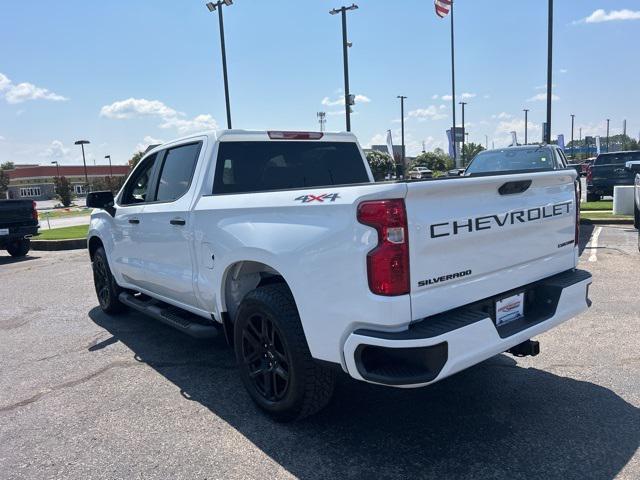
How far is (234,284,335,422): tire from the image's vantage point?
3135 millimetres

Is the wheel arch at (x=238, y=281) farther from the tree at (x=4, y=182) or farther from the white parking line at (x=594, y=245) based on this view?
the tree at (x=4, y=182)

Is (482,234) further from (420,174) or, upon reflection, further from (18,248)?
(18,248)

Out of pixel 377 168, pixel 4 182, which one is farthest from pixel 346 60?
pixel 4 182

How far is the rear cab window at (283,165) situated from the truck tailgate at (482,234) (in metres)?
1.83

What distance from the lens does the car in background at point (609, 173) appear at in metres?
16.7

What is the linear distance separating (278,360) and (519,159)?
917 cm

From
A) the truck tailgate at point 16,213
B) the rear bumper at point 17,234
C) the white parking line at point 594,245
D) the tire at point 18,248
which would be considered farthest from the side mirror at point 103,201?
the tire at point 18,248

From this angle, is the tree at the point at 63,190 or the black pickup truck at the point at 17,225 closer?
the black pickup truck at the point at 17,225

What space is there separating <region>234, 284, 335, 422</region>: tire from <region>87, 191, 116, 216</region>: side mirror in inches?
111

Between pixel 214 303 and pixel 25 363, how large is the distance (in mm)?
2348

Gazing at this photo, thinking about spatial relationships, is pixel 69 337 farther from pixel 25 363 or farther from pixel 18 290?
pixel 18 290

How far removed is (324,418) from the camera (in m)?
3.50

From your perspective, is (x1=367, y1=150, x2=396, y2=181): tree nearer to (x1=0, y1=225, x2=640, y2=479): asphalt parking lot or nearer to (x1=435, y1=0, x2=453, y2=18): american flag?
(x1=0, y1=225, x2=640, y2=479): asphalt parking lot

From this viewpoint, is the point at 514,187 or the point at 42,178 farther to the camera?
the point at 42,178
